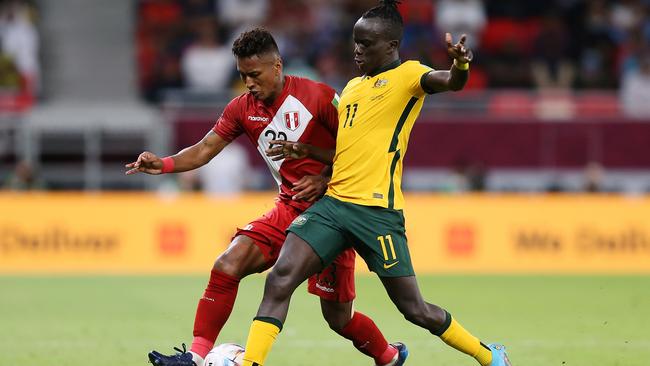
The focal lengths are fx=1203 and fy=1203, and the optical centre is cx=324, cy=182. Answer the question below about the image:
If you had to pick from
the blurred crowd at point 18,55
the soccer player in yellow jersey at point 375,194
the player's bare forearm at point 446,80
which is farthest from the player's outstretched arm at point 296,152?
the blurred crowd at point 18,55

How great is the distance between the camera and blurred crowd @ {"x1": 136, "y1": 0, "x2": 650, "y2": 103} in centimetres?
2034

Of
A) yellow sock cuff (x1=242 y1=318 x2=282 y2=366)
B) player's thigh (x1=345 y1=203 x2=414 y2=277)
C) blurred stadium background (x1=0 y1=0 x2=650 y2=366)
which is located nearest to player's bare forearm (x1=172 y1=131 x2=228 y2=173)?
player's thigh (x1=345 y1=203 x2=414 y2=277)

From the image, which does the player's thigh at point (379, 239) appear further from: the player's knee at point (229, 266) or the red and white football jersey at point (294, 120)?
the player's knee at point (229, 266)

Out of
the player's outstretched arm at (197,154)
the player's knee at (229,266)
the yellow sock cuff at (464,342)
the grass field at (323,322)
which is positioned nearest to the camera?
the yellow sock cuff at (464,342)

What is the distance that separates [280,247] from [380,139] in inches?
41.4

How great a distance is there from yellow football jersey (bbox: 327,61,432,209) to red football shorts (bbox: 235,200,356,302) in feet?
1.82

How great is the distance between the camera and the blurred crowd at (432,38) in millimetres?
20344

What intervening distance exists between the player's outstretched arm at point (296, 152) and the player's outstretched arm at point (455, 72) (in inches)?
40.3

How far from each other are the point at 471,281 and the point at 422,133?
3958 mm

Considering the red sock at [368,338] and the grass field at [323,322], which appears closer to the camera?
the red sock at [368,338]

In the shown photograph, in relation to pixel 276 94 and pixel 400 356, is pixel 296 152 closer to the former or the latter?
pixel 276 94

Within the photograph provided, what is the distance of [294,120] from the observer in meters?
7.98

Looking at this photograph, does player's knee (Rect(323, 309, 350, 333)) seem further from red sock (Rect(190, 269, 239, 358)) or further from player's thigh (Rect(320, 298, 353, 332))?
red sock (Rect(190, 269, 239, 358))

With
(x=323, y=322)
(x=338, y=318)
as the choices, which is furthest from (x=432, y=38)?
(x=338, y=318)
